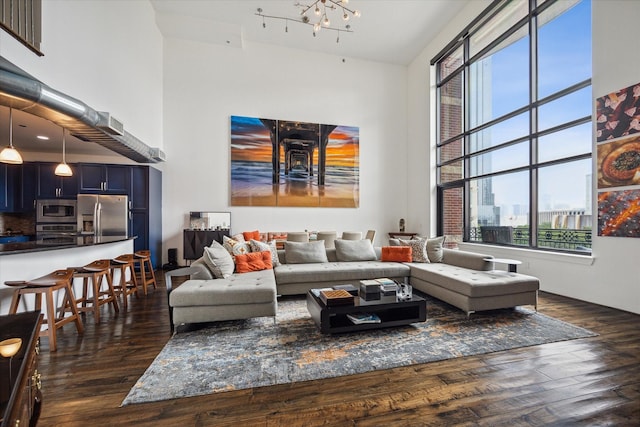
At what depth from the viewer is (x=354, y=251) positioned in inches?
181

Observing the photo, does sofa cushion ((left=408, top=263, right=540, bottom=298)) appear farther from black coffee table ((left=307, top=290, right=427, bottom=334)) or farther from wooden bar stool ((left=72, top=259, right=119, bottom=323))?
wooden bar stool ((left=72, top=259, right=119, bottom=323))

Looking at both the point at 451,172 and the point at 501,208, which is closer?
the point at 501,208

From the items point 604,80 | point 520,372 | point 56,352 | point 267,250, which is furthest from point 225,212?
point 604,80

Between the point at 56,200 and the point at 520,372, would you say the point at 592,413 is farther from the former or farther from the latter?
the point at 56,200

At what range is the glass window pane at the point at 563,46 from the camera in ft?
12.6

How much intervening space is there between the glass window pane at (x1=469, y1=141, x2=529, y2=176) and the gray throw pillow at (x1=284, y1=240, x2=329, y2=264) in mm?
3828

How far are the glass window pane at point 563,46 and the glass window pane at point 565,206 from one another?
128cm

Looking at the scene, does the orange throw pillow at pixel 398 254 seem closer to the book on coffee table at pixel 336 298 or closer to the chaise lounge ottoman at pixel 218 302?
the book on coffee table at pixel 336 298

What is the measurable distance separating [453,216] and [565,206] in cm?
232

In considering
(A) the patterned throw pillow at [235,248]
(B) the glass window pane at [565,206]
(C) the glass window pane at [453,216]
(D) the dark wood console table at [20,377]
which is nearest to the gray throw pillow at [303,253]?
(A) the patterned throw pillow at [235,248]

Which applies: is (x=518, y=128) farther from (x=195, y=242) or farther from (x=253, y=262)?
(x=195, y=242)

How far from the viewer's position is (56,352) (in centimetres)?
233

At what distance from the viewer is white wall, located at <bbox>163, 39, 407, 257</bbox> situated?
6.37 meters

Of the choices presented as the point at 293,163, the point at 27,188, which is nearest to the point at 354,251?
the point at 293,163
